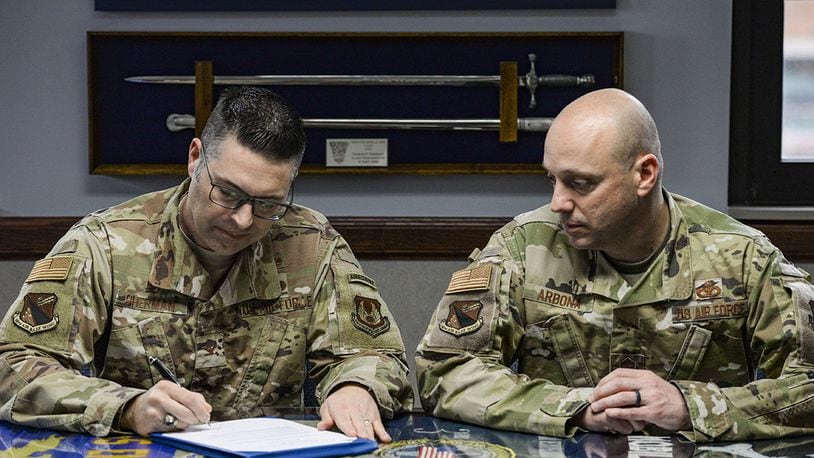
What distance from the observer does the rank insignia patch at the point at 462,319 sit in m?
2.51

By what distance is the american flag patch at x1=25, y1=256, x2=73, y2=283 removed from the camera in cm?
253

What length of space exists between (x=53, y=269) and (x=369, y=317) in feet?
2.38

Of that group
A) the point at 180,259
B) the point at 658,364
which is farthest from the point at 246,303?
the point at 658,364

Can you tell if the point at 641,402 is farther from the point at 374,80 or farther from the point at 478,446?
the point at 374,80

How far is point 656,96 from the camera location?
3725 millimetres

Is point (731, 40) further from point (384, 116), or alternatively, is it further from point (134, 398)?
point (134, 398)

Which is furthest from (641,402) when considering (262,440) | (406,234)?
(406,234)

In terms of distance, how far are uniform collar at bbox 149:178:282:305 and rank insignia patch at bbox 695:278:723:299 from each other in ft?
3.16

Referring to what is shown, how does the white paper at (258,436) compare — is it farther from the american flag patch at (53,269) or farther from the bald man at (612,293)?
the american flag patch at (53,269)

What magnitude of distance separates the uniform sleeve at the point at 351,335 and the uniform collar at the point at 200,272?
0.14 meters

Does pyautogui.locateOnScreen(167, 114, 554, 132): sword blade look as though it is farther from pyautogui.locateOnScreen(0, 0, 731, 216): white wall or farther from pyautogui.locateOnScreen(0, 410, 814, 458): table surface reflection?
pyautogui.locateOnScreen(0, 410, 814, 458): table surface reflection

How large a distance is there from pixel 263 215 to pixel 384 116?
4.25ft

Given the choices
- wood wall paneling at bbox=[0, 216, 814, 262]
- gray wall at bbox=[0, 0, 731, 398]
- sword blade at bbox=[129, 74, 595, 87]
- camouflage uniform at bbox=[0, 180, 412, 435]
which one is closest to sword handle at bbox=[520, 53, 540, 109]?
sword blade at bbox=[129, 74, 595, 87]

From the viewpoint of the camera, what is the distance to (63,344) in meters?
2.45
